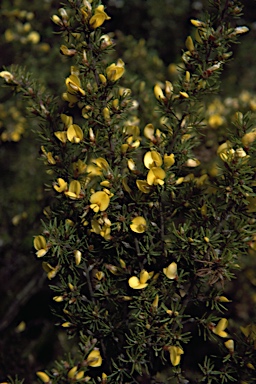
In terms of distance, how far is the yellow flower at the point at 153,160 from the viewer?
1272mm

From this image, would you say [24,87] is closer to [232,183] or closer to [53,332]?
[232,183]

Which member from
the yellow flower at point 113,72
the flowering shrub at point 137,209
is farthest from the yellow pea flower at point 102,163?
the yellow flower at point 113,72

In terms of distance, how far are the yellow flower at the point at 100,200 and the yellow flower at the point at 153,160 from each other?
0.47 feet

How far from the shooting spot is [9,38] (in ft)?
9.29

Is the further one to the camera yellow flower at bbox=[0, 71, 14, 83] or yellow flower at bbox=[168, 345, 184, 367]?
yellow flower at bbox=[0, 71, 14, 83]

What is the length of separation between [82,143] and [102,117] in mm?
94

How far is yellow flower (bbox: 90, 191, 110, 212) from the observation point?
48.9 inches

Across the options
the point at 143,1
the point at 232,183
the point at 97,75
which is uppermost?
the point at 97,75

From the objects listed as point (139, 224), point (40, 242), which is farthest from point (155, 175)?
point (40, 242)

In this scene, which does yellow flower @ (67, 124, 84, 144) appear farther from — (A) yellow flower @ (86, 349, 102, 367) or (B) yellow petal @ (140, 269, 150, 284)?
(A) yellow flower @ (86, 349, 102, 367)

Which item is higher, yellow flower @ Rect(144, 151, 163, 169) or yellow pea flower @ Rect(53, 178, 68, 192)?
yellow flower @ Rect(144, 151, 163, 169)

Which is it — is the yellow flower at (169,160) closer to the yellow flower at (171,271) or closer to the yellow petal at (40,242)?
the yellow flower at (171,271)

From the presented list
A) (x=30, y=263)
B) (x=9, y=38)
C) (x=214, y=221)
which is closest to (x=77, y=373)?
(x=214, y=221)

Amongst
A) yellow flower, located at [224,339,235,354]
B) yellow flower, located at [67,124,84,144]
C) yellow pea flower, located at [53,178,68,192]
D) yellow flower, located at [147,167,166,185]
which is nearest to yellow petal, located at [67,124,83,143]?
yellow flower, located at [67,124,84,144]
